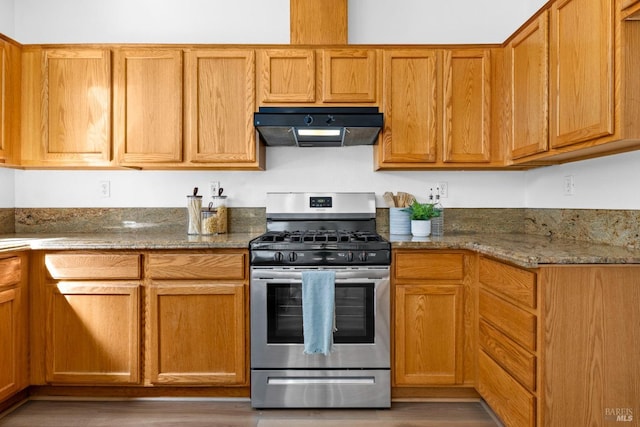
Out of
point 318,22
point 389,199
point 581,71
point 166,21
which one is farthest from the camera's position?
point 166,21

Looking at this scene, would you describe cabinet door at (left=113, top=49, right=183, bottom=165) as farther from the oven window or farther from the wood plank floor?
the wood plank floor

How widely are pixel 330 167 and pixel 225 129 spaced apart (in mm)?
799

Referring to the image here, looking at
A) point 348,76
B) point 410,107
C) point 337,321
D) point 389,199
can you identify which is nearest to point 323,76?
point 348,76

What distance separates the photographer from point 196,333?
2246 millimetres

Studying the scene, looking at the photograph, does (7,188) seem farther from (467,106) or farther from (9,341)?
(467,106)

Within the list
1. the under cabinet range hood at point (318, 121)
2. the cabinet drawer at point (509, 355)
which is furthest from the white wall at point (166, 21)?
the cabinet drawer at point (509, 355)

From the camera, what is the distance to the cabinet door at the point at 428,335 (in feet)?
7.47

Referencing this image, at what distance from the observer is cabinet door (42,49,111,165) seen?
2555mm

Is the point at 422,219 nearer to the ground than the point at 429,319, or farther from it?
farther from it

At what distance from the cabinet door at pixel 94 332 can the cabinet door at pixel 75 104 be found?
89 cm

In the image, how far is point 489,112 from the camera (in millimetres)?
2568

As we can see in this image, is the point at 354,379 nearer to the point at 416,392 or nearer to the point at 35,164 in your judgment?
the point at 416,392

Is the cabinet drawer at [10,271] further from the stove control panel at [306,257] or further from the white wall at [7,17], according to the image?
the white wall at [7,17]

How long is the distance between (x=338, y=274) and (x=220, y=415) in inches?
39.7
